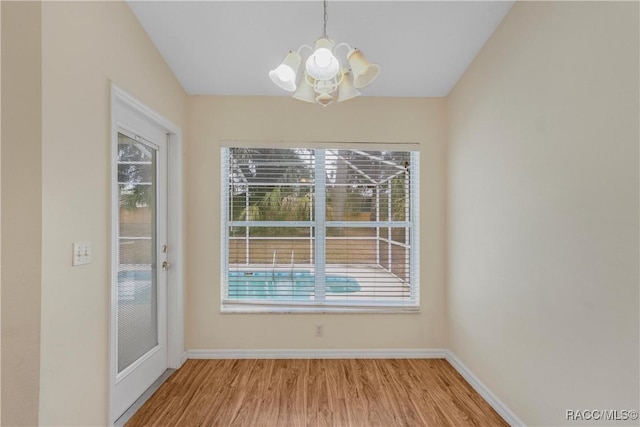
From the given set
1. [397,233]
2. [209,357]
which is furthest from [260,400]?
[397,233]

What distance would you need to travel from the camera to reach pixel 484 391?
2219mm

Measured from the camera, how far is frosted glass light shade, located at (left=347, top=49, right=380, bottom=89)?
1.37 meters

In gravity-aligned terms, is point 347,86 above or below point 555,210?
above

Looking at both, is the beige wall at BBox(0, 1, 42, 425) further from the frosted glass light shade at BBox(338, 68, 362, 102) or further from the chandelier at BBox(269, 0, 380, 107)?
the frosted glass light shade at BBox(338, 68, 362, 102)

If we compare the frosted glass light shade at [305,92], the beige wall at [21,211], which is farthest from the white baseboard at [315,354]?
the frosted glass light shade at [305,92]

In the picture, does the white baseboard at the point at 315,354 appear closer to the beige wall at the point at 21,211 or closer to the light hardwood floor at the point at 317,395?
the light hardwood floor at the point at 317,395

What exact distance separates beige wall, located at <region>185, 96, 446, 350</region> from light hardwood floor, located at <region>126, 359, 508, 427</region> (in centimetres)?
21

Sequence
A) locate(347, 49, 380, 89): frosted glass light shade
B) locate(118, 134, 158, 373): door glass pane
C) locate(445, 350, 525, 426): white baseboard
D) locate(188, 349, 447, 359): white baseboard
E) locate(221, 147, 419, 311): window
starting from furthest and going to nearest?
locate(221, 147, 419, 311): window < locate(188, 349, 447, 359): white baseboard < locate(118, 134, 158, 373): door glass pane < locate(445, 350, 525, 426): white baseboard < locate(347, 49, 380, 89): frosted glass light shade

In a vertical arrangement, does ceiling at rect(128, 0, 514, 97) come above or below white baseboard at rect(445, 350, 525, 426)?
above

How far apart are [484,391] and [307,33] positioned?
300 cm

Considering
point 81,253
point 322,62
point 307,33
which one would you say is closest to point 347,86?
point 322,62

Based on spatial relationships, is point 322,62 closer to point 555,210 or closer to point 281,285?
point 555,210

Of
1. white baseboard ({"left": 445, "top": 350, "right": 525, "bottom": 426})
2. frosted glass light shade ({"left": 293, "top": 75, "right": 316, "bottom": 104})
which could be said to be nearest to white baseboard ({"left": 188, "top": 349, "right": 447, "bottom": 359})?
white baseboard ({"left": 445, "top": 350, "right": 525, "bottom": 426})

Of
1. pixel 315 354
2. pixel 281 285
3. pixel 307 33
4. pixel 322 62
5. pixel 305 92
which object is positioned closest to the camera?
pixel 322 62
